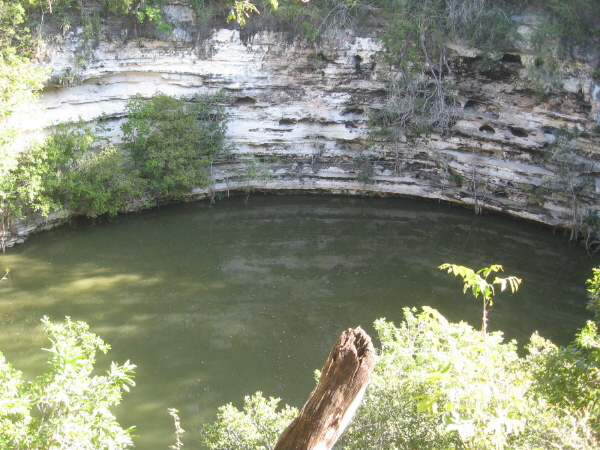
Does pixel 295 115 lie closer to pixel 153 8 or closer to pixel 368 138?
pixel 368 138

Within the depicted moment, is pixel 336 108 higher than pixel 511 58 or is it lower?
lower

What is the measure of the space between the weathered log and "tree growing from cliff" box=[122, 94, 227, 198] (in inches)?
469

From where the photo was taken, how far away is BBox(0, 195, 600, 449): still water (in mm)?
10352

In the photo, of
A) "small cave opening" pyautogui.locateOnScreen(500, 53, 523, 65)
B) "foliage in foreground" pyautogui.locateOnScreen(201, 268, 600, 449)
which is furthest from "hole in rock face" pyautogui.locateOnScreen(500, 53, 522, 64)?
"foliage in foreground" pyautogui.locateOnScreen(201, 268, 600, 449)

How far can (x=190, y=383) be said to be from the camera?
1002 centimetres

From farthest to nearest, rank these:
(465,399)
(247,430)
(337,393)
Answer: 1. (247,430)
2. (465,399)
3. (337,393)

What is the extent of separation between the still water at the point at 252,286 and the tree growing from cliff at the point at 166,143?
0.99 m

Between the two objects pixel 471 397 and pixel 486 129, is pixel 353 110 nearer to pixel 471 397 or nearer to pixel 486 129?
pixel 486 129

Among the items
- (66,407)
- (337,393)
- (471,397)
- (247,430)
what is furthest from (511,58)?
(66,407)

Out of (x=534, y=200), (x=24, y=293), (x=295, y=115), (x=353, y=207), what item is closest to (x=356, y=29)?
(x=295, y=115)

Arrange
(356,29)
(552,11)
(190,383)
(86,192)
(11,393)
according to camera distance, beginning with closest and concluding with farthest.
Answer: (11,393) < (190,383) < (86,192) < (552,11) < (356,29)

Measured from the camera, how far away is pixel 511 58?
15.9 meters

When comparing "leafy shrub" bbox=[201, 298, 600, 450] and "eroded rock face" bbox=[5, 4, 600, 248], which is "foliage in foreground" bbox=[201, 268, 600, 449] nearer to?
"leafy shrub" bbox=[201, 298, 600, 450]

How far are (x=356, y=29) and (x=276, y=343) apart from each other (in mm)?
9445
